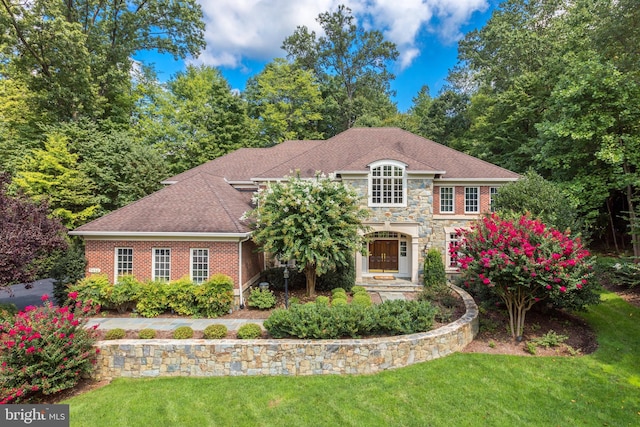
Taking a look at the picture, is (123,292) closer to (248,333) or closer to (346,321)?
(248,333)

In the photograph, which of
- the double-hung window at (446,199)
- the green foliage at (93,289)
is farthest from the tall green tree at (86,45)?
the double-hung window at (446,199)

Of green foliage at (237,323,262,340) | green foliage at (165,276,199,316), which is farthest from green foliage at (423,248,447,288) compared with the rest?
green foliage at (165,276,199,316)

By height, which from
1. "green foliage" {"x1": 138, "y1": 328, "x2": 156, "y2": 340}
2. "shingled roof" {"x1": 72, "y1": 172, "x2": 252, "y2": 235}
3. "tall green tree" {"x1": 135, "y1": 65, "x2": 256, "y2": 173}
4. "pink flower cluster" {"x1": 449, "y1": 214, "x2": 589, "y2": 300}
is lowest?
"green foliage" {"x1": 138, "y1": 328, "x2": 156, "y2": 340}

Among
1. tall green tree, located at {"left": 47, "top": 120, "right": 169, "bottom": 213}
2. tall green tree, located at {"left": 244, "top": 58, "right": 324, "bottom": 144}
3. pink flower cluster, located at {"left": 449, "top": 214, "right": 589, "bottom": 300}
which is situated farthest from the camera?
tall green tree, located at {"left": 244, "top": 58, "right": 324, "bottom": 144}

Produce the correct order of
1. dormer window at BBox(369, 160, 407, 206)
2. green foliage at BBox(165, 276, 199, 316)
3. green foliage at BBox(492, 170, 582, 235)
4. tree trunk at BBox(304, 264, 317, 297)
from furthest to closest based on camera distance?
dormer window at BBox(369, 160, 407, 206) < tree trunk at BBox(304, 264, 317, 297) < green foliage at BBox(165, 276, 199, 316) < green foliage at BBox(492, 170, 582, 235)

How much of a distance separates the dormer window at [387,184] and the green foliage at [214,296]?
25.6 ft

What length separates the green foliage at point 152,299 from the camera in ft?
36.3

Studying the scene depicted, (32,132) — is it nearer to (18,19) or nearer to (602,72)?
(18,19)

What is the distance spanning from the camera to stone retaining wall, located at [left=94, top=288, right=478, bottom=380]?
7895 millimetres

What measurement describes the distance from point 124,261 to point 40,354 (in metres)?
5.48

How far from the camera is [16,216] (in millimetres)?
9430

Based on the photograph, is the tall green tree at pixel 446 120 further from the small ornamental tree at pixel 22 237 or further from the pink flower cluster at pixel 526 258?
the small ornamental tree at pixel 22 237

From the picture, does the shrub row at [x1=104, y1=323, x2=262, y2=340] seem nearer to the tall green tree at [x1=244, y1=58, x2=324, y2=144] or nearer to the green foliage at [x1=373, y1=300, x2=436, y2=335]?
the green foliage at [x1=373, y1=300, x2=436, y2=335]

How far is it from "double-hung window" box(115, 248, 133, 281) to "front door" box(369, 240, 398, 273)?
11.3 meters
